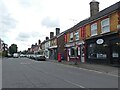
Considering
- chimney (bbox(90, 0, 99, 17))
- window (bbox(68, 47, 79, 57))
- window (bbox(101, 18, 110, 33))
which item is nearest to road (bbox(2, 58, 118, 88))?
window (bbox(101, 18, 110, 33))

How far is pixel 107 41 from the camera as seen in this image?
32.1 metres

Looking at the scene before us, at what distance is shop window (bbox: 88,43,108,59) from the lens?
109 feet

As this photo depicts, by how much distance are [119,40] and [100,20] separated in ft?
18.8

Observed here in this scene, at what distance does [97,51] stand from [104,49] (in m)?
2.48

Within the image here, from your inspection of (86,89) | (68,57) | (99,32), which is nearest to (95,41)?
(99,32)

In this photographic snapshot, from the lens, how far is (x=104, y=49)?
3312 centimetres

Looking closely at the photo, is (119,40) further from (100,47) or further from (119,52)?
(100,47)

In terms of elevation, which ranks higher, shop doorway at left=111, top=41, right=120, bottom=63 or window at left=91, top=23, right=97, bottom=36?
window at left=91, top=23, right=97, bottom=36

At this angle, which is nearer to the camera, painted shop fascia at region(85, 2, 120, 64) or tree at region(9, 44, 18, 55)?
painted shop fascia at region(85, 2, 120, 64)

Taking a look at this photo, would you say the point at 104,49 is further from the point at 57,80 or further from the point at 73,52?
the point at 57,80

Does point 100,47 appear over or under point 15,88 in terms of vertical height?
over

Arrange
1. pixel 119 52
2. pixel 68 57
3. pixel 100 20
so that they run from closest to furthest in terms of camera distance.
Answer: pixel 119 52, pixel 100 20, pixel 68 57

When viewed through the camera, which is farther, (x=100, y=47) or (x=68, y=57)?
(x=68, y=57)

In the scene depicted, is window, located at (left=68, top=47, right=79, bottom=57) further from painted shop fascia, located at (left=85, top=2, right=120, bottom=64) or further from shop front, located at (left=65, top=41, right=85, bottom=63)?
painted shop fascia, located at (left=85, top=2, right=120, bottom=64)
